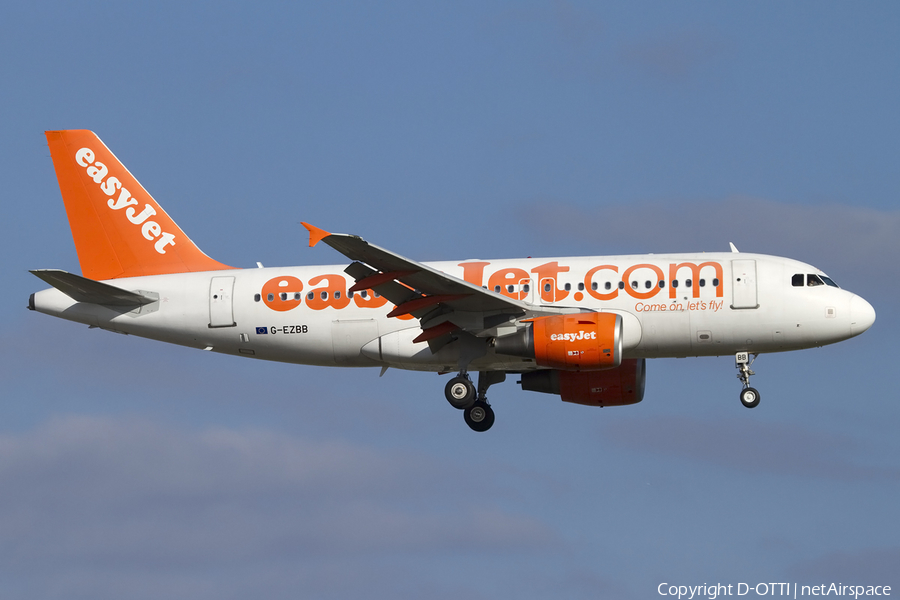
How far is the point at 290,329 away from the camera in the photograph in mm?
39062

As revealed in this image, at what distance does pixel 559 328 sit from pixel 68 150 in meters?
19.0

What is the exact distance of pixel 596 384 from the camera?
132ft

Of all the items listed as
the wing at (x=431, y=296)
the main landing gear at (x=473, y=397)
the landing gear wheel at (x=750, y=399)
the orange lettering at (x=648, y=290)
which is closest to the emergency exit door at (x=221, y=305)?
the wing at (x=431, y=296)

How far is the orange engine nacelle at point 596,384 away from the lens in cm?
4009

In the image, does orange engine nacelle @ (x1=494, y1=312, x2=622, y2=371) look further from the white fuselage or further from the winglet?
the winglet

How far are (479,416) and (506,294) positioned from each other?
447 cm

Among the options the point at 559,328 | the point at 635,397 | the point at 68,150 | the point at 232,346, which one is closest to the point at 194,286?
the point at 232,346

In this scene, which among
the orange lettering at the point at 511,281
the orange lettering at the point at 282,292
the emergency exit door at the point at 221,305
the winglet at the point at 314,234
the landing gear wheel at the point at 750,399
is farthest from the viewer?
the emergency exit door at the point at 221,305

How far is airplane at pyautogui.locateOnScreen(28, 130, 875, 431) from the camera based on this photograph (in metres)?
36.0

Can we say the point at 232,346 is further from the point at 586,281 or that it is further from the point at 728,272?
the point at 728,272

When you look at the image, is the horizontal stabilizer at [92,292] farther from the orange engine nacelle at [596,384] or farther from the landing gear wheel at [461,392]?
the orange engine nacelle at [596,384]

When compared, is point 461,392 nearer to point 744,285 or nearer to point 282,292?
point 282,292

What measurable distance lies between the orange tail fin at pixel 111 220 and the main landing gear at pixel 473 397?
29.8 ft

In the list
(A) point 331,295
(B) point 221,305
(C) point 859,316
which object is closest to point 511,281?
(A) point 331,295
